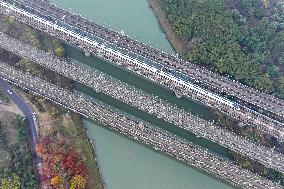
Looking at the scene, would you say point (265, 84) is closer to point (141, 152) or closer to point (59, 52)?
point (141, 152)

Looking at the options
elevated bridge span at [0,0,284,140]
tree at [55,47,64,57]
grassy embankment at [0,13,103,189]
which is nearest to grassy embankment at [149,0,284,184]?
elevated bridge span at [0,0,284,140]

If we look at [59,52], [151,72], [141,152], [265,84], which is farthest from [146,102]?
[265,84]

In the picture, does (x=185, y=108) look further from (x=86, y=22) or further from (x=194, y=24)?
(x=86, y=22)

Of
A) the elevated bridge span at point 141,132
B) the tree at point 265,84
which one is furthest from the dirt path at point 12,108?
the tree at point 265,84

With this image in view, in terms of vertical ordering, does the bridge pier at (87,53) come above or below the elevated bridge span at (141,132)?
above

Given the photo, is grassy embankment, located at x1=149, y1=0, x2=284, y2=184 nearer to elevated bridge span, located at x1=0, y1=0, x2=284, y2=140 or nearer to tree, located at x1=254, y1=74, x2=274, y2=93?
tree, located at x1=254, y1=74, x2=274, y2=93

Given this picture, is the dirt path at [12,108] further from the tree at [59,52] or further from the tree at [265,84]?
the tree at [265,84]

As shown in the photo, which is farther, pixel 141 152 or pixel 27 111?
pixel 27 111
